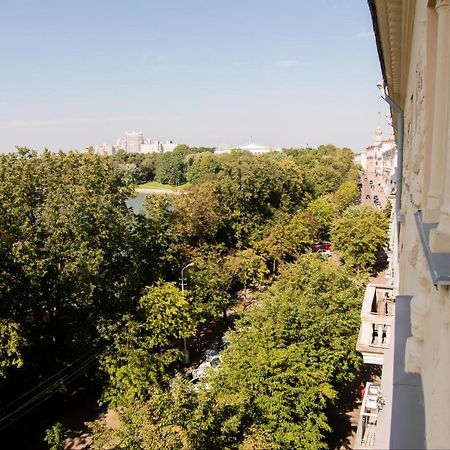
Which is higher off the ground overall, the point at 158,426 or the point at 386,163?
the point at 386,163

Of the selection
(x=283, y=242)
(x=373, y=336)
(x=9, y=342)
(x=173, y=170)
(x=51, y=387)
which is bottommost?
(x=51, y=387)

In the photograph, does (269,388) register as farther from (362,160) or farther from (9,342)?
(362,160)

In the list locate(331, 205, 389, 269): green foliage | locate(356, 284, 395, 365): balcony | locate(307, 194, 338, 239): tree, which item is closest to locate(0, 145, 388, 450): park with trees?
locate(356, 284, 395, 365): balcony

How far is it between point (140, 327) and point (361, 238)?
17624 mm

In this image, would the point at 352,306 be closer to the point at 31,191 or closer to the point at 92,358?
the point at 92,358

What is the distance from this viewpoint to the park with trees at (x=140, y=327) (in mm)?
9852

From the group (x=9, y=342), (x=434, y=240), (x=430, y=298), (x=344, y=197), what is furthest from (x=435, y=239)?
(x=344, y=197)

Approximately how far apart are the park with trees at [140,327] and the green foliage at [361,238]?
9802mm

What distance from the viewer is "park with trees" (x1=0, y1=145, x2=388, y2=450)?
9.85 metres

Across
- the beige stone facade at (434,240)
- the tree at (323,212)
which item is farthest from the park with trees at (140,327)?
the tree at (323,212)

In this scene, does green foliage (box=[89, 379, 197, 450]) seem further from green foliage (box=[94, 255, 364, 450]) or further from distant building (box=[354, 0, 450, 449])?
distant building (box=[354, 0, 450, 449])

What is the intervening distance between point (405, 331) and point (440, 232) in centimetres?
109

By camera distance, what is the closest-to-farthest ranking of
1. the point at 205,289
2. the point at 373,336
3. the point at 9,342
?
the point at 373,336
the point at 9,342
the point at 205,289

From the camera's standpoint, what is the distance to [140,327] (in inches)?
616
